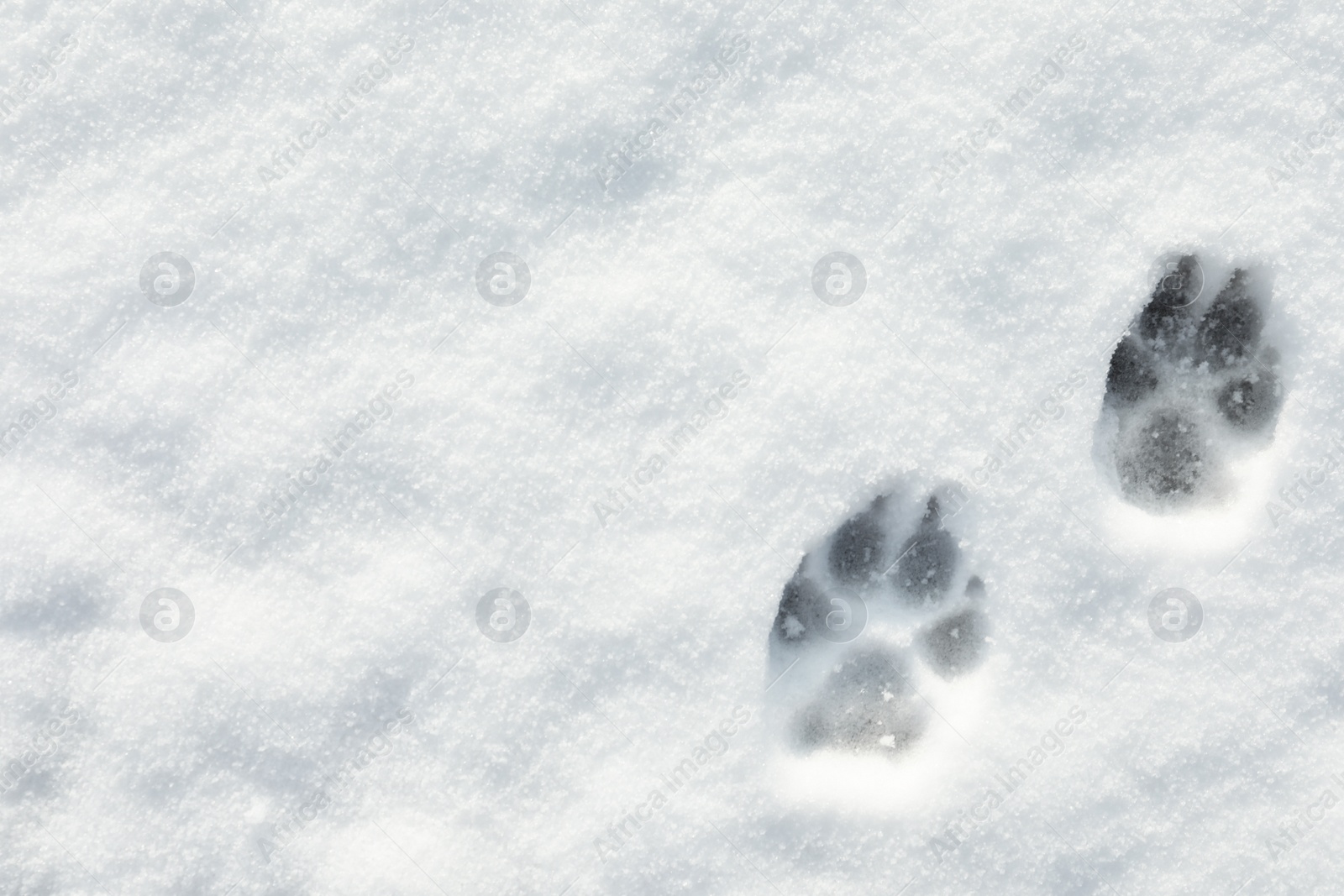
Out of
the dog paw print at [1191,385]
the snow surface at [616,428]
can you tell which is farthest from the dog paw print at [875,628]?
the dog paw print at [1191,385]

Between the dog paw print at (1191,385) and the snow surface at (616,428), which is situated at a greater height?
the dog paw print at (1191,385)

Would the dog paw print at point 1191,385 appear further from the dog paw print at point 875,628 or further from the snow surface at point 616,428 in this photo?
the dog paw print at point 875,628

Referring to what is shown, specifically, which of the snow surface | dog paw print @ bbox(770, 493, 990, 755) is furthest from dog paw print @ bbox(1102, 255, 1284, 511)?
dog paw print @ bbox(770, 493, 990, 755)

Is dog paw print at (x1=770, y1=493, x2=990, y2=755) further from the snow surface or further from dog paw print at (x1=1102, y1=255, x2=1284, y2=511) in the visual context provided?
dog paw print at (x1=1102, y1=255, x2=1284, y2=511)

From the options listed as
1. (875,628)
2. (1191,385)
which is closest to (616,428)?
(875,628)

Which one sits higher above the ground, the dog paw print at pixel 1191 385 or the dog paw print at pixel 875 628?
the dog paw print at pixel 1191 385
